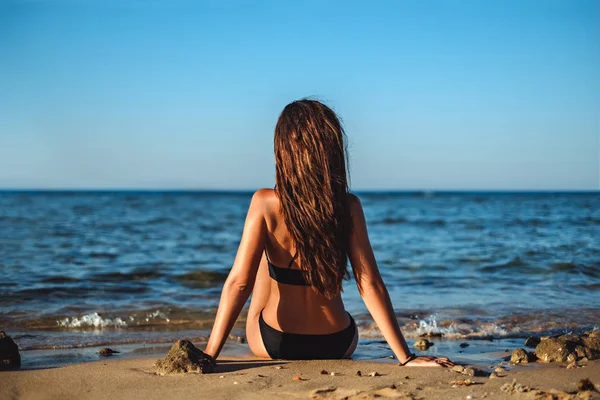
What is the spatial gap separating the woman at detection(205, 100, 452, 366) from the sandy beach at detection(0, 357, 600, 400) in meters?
0.21

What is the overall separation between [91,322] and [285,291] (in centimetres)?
321

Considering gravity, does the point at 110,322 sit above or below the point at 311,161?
below

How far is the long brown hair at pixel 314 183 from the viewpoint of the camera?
3.49 meters

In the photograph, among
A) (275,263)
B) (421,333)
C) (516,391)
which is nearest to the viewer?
(516,391)

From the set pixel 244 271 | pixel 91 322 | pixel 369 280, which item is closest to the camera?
pixel 244 271

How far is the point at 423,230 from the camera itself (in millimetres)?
19688

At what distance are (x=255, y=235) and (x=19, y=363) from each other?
2.14m

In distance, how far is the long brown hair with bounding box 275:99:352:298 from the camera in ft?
11.5

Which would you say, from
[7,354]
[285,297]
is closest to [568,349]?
[285,297]

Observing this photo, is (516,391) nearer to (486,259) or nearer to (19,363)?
(19,363)

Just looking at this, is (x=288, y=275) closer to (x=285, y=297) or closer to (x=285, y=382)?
(x=285, y=297)

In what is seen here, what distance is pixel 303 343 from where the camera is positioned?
3996 mm

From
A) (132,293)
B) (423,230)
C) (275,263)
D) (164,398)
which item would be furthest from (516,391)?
(423,230)

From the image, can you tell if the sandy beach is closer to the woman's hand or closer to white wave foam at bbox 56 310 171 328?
the woman's hand
